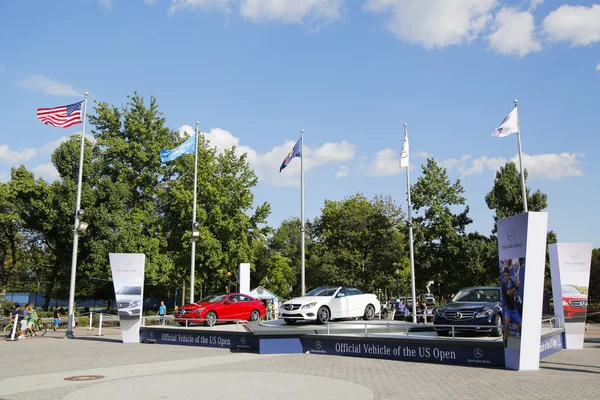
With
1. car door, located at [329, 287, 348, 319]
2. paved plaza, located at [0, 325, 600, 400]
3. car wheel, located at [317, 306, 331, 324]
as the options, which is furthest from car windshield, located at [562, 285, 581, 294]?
car wheel, located at [317, 306, 331, 324]

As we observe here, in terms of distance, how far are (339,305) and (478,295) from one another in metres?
5.09

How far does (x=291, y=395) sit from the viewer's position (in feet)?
29.9

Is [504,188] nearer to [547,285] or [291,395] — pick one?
[547,285]

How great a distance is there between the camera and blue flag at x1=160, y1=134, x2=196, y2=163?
26375mm

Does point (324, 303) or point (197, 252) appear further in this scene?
point (197, 252)

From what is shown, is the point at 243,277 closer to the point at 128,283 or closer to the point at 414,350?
the point at 128,283

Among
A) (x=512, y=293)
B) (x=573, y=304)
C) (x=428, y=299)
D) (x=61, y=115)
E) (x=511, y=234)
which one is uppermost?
(x=61, y=115)

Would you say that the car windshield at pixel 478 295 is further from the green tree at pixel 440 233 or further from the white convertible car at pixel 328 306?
the green tree at pixel 440 233

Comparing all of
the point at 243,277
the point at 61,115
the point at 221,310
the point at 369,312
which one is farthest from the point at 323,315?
the point at 61,115

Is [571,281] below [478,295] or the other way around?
the other way around

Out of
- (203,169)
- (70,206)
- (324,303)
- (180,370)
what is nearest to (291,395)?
(180,370)

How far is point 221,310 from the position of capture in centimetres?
2209

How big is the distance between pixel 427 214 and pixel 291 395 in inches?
1463

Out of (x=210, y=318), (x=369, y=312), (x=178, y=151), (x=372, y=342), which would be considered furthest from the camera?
(x=178, y=151)
